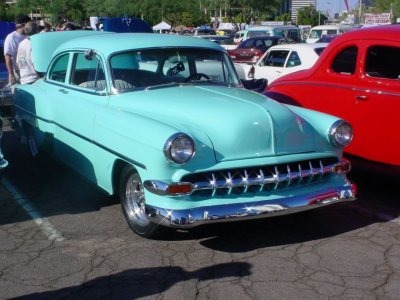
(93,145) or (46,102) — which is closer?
(93,145)

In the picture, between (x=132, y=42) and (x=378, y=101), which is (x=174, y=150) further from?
(x=378, y=101)

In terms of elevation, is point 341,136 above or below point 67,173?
above

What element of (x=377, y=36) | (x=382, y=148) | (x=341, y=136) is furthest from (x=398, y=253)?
(x=377, y=36)

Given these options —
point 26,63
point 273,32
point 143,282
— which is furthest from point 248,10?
point 143,282

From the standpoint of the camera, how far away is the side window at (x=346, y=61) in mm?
5992

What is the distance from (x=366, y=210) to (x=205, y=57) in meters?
2.17

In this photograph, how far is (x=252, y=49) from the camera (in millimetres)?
19938

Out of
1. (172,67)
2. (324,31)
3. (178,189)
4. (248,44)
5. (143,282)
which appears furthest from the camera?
(324,31)

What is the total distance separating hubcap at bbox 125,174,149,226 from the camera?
463 centimetres

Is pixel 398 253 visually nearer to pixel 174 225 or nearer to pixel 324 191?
pixel 324 191

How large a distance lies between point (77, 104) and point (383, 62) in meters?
3.04

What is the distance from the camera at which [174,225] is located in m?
4.09

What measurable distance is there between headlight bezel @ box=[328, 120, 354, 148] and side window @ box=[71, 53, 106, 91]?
213 cm

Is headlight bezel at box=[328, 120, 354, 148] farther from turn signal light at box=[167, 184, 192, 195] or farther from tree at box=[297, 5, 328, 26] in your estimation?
tree at box=[297, 5, 328, 26]
